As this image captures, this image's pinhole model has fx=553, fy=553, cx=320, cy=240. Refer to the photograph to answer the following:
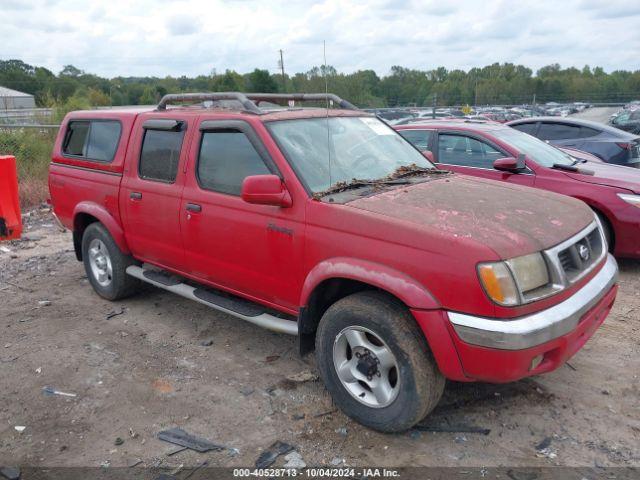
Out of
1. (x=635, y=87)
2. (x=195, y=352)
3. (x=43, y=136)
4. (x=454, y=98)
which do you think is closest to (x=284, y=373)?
(x=195, y=352)

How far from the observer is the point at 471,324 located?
2.83 m

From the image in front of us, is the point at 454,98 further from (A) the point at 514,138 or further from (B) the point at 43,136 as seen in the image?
(A) the point at 514,138

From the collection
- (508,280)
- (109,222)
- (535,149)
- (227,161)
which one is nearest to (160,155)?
(227,161)

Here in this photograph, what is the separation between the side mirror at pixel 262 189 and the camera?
137 inches

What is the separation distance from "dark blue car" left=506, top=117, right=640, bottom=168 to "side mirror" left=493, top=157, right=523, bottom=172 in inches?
154

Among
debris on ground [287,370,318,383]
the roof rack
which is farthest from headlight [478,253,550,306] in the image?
the roof rack

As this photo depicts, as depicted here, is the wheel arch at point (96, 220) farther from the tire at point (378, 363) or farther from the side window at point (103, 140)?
the tire at point (378, 363)

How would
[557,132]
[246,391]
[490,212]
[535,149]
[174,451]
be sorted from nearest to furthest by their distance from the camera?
[174,451], [490,212], [246,391], [535,149], [557,132]

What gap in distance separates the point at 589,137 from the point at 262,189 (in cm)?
844

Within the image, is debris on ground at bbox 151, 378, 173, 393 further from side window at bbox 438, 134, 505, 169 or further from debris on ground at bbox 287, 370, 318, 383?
side window at bbox 438, 134, 505, 169

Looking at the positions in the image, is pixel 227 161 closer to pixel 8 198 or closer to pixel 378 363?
pixel 378 363

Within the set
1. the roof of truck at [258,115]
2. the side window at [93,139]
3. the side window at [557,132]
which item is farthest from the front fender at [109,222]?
the side window at [557,132]

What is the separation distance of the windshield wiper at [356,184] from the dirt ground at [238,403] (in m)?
1.38

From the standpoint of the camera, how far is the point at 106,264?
5.59m
